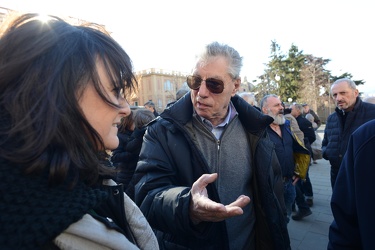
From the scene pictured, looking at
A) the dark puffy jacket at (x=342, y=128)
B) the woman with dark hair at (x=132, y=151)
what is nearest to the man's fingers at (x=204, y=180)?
the woman with dark hair at (x=132, y=151)

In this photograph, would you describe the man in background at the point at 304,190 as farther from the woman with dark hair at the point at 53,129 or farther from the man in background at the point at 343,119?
the woman with dark hair at the point at 53,129

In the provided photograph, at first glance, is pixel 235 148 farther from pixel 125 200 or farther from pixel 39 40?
pixel 39 40

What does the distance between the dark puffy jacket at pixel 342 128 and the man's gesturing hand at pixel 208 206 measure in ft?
11.7

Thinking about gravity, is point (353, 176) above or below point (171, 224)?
above

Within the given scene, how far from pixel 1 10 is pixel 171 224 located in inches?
64.8

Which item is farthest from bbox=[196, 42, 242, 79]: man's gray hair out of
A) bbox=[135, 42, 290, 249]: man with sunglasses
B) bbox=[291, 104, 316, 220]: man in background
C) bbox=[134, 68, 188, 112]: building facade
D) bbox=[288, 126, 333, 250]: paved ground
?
bbox=[134, 68, 188, 112]: building facade

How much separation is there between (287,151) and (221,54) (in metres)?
2.34

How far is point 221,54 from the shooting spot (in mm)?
2152

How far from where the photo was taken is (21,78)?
776mm

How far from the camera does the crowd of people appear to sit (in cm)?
73

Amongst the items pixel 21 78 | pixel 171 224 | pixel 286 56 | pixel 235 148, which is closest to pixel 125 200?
pixel 171 224

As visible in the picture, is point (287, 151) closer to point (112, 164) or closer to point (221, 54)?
point (221, 54)

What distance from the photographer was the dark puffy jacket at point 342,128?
3812 mm

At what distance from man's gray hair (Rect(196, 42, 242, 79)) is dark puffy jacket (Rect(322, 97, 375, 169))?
2.80 m
